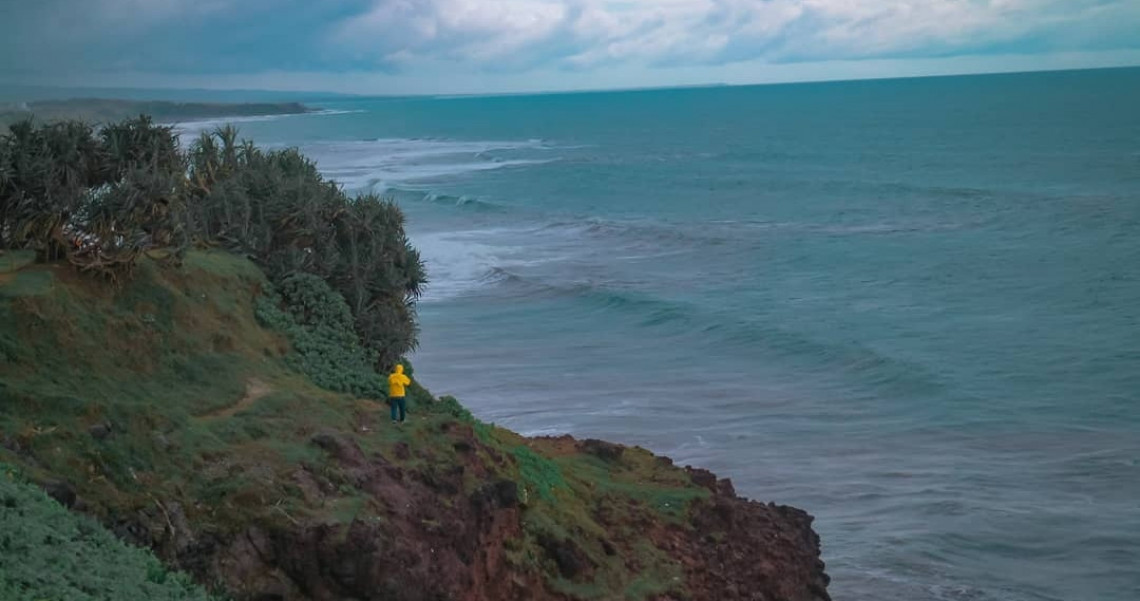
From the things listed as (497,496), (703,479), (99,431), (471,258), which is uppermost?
(99,431)

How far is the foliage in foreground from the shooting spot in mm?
7758

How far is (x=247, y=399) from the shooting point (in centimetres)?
1258

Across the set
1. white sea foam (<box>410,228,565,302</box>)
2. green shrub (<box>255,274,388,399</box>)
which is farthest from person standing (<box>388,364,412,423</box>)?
white sea foam (<box>410,228,565,302</box>)

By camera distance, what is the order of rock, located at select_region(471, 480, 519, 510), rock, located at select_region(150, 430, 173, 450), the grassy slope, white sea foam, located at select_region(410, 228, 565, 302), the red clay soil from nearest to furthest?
1. the red clay soil
2. the grassy slope
3. rock, located at select_region(150, 430, 173, 450)
4. rock, located at select_region(471, 480, 519, 510)
5. white sea foam, located at select_region(410, 228, 565, 302)

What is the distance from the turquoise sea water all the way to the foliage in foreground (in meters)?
8.94

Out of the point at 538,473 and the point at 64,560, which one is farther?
the point at 538,473

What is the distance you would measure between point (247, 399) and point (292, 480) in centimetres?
220

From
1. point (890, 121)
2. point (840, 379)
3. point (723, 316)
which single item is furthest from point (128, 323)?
point (890, 121)

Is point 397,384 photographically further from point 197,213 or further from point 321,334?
point 197,213

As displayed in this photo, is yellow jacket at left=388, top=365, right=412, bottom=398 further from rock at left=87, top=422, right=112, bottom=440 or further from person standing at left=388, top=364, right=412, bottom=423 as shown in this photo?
rock at left=87, top=422, right=112, bottom=440

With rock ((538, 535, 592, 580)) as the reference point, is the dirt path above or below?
above

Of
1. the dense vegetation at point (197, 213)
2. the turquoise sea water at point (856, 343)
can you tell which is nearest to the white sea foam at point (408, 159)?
the turquoise sea water at point (856, 343)

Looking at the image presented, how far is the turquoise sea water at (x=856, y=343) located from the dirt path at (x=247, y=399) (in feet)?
23.6


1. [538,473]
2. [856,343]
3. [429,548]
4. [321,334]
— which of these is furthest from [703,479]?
[856,343]
